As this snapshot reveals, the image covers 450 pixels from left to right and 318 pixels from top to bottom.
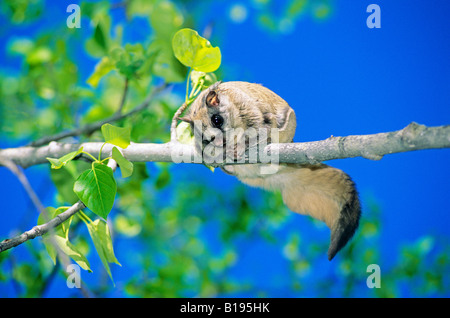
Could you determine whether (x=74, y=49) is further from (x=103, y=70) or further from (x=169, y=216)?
(x=169, y=216)

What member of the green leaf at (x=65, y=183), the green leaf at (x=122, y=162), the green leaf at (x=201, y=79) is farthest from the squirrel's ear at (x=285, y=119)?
the green leaf at (x=65, y=183)

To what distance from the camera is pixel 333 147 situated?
0.88 meters

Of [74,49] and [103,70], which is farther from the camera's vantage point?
[74,49]

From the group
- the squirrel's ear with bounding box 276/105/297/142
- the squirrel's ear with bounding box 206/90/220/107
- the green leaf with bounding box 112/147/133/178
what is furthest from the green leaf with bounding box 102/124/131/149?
the squirrel's ear with bounding box 276/105/297/142

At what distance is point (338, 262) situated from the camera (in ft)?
8.41

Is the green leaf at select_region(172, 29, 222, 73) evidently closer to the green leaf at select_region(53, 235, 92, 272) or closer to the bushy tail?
the bushy tail

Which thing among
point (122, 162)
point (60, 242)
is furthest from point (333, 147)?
point (60, 242)

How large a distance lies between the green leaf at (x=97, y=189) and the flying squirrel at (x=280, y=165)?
459 millimetres

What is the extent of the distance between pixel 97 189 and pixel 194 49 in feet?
1.90

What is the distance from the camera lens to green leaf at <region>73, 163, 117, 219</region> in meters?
0.88

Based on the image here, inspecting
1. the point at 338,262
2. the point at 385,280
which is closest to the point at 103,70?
the point at 338,262

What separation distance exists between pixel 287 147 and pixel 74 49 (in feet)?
5.84

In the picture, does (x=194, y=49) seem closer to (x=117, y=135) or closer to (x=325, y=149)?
(x=117, y=135)

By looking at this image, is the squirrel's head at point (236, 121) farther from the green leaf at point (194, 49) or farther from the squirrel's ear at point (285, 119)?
the green leaf at point (194, 49)
